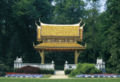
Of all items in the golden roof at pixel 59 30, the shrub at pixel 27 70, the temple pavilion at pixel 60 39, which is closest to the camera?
the shrub at pixel 27 70

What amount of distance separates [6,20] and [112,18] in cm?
2013

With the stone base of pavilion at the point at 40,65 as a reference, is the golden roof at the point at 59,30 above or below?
above

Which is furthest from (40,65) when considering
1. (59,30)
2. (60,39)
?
(59,30)

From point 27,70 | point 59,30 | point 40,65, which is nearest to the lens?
point 27,70

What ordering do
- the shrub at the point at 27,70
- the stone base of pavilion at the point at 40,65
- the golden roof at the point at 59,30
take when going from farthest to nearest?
the golden roof at the point at 59,30 < the stone base of pavilion at the point at 40,65 < the shrub at the point at 27,70

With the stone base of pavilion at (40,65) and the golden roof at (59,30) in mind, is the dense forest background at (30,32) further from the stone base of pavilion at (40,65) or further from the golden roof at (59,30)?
the stone base of pavilion at (40,65)

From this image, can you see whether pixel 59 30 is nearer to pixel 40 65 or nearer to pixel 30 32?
pixel 40 65

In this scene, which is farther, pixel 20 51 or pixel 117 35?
pixel 20 51

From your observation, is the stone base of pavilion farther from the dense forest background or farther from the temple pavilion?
the dense forest background

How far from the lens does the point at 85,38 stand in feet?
158

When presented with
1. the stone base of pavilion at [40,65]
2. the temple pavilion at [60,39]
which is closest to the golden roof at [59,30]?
the temple pavilion at [60,39]

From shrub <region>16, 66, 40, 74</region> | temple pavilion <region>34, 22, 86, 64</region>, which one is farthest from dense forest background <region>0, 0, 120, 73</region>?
shrub <region>16, 66, 40, 74</region>

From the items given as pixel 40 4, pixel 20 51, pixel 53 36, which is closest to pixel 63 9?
pixel 40 4

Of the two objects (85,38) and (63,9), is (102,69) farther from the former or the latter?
(63,9)
